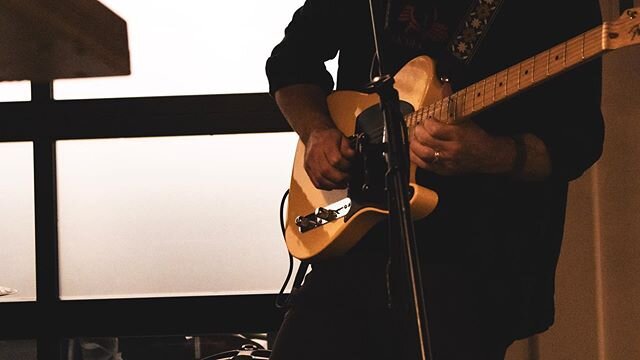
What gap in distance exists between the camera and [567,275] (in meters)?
2.52

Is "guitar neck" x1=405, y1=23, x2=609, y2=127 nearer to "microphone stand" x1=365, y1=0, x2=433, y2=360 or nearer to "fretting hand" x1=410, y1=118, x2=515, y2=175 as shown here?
"fretting hand" x1=410, y1=118, x2=515, y2=175

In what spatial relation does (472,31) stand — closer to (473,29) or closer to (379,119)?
(473,29)

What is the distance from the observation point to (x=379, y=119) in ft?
5.51

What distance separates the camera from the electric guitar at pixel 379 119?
128 cm

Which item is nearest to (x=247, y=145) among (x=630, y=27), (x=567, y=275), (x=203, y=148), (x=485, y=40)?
(x=203, y=148)

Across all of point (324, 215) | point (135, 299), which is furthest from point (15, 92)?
point (324, 215)

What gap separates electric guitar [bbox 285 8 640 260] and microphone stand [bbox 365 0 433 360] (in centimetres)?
22

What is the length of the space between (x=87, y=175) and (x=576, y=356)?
152 centimetres

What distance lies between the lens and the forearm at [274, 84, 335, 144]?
5.98 feet

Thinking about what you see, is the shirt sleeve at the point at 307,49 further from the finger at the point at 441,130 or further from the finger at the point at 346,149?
the finger at the point at 441,130

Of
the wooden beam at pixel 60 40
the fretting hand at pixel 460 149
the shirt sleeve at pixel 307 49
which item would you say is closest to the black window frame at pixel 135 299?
the shirt sleeve at pixel 307 49

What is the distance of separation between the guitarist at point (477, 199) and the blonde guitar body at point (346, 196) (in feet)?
0.12

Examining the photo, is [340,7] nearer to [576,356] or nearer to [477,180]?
[477,180]

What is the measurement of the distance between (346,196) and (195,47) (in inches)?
57.8
